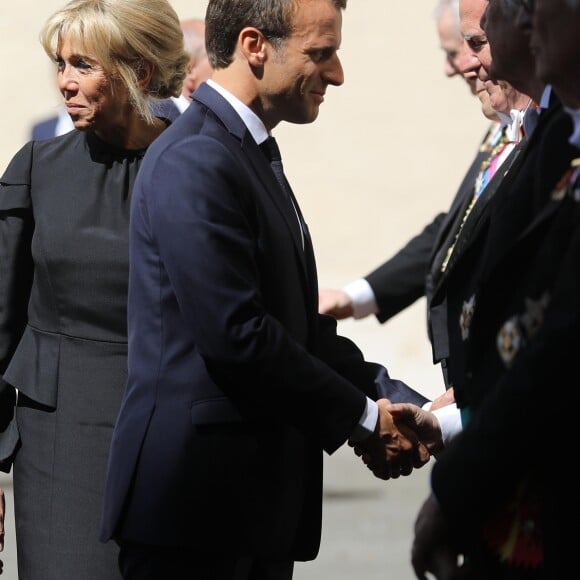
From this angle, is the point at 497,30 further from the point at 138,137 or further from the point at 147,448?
the point at 138,137

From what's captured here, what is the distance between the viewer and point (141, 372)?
3180 mm

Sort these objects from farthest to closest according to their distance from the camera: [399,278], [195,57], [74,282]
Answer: [195,57], [399,278], [74,282]

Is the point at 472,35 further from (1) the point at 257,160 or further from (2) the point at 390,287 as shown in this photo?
(1) the point at 257,160

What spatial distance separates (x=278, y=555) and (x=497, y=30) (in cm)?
123

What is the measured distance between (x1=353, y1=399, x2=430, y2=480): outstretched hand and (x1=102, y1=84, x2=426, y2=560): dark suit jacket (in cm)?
14

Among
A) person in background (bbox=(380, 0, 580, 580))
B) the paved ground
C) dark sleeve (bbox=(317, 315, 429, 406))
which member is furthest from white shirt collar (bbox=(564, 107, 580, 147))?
the paved ground

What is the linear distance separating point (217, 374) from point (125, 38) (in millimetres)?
1125

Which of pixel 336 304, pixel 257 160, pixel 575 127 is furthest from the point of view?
pixel 336 304

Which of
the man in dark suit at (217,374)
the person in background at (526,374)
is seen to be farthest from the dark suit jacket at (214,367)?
the person in background at (526,374)

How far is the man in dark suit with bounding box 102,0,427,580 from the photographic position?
3064mm

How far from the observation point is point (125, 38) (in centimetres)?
384

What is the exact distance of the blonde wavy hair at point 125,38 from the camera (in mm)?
3812

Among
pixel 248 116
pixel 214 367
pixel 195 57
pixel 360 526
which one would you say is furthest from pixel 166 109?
pixel 360 526

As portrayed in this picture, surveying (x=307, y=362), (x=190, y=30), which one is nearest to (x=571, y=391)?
(x=307, y=362)
